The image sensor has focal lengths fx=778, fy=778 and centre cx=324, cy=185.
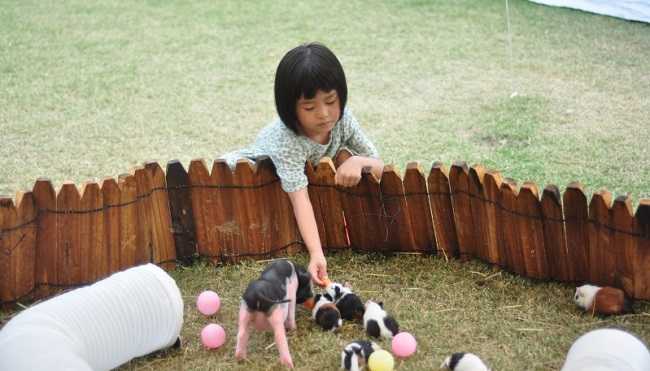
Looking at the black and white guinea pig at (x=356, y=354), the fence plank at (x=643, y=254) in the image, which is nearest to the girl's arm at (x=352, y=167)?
the black and white guinea pig at (x=356, y=354)

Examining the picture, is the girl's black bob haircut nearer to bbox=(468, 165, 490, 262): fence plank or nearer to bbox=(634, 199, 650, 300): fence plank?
bbox=(468, 165, 490, 262): fence plank

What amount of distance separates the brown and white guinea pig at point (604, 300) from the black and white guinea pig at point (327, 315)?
43.1 inches

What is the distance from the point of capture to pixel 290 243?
420 centimetres

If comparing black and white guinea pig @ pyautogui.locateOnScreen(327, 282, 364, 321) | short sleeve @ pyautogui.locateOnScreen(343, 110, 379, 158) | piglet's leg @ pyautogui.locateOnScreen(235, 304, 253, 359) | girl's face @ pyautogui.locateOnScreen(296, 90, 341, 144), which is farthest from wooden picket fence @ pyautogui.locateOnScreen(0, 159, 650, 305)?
piglet's leg @ pyautogui.locateOnScreen(235, 304, 253, 359)

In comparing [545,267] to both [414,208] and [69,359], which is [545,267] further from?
[69,359]

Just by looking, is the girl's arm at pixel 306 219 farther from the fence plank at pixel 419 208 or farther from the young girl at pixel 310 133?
the fence plank at pixel 419 208

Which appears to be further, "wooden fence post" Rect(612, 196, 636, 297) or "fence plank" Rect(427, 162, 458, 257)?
"fence plank" Rect(427, 162, 458, 257)

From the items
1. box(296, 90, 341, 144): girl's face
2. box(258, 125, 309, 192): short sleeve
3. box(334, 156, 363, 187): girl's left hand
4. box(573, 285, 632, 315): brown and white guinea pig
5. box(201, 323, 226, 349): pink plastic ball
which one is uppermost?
box(296, 90, 341, 144): girl's face

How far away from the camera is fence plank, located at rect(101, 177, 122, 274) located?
3801mm

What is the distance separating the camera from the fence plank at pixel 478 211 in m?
3.73

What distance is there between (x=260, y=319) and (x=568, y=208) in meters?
1.48

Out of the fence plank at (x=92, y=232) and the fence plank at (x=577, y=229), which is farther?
the fence plank at (x=92, y=232)

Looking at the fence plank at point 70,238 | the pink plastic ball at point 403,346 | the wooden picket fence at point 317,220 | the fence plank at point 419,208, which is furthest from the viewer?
the fence plank at point 419,208

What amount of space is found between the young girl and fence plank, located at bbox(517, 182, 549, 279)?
2.61ft
